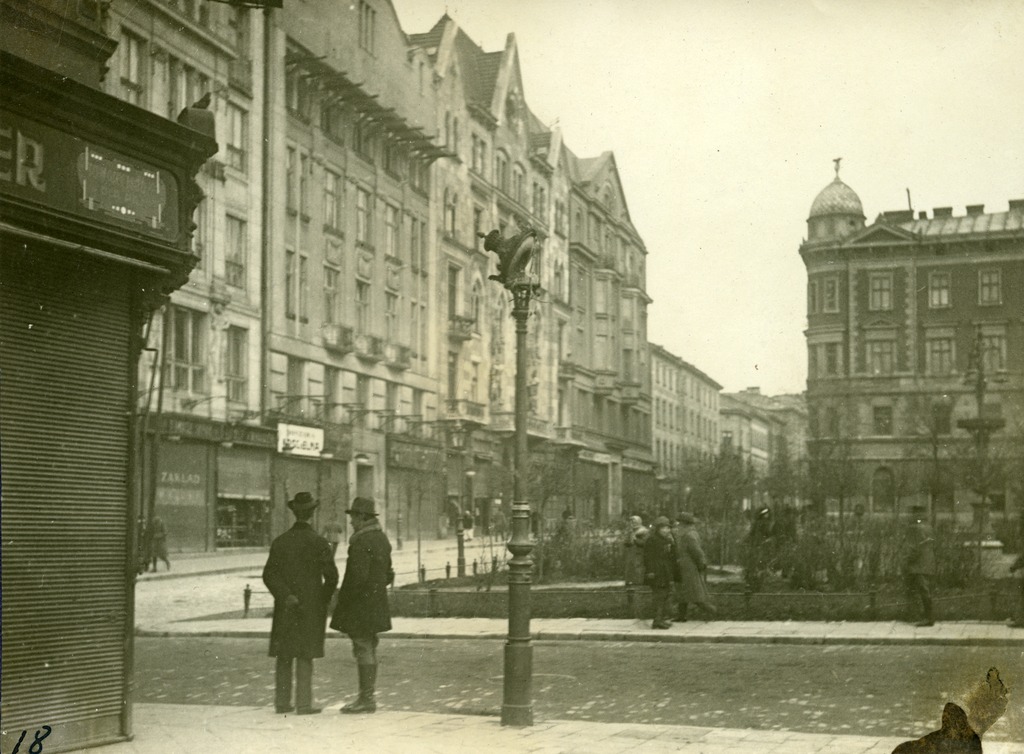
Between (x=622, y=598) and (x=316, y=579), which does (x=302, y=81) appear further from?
(x=316, y=579)

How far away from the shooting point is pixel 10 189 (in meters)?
7.75

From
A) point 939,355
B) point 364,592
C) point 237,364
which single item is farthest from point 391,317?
point 939,355

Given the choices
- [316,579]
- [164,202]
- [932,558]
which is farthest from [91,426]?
[932,558]

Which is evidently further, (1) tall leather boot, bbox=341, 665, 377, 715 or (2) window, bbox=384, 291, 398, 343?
(2) window, bbox=384, 291, 398, 343

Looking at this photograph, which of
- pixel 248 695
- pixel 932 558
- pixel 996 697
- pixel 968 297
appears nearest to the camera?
pixel 996 697

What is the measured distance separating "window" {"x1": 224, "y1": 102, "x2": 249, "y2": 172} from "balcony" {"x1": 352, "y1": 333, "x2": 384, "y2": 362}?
4933mm

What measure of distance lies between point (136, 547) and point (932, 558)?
A: 1127 cm

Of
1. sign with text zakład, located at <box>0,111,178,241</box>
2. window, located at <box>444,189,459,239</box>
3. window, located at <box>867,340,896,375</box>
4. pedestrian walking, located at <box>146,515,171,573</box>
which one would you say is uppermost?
window, located at <box>444,189,459,239</box>

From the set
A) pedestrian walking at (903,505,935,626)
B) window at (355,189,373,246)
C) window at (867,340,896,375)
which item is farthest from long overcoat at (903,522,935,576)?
window at (867,340,896,375)

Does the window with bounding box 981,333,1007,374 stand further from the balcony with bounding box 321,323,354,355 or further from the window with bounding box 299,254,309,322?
the window with bounding box 299,254,309,322

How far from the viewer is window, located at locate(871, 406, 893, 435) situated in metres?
43.4

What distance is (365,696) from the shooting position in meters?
10.5

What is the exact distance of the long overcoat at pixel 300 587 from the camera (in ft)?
33.6

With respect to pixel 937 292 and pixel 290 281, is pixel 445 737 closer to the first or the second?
pixel 290 281
